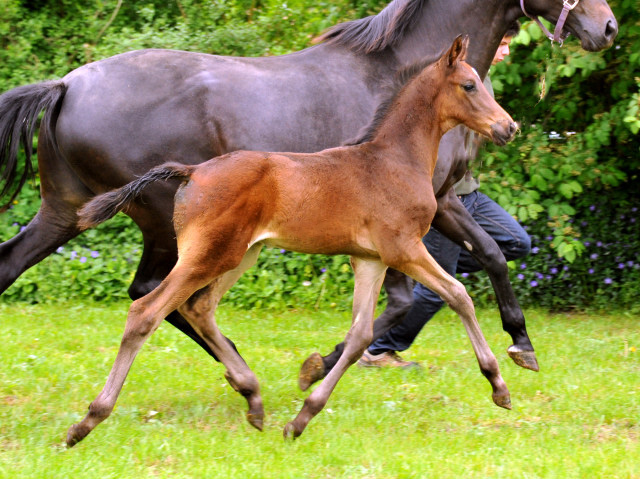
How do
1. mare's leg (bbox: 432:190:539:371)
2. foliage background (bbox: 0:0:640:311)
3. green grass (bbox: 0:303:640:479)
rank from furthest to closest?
1. foliage background (bbox: 0:0:640:311)
2. mare's leg (bbox: 432:190:539:371)
3. green grass (bbox: 0:303:640:479)

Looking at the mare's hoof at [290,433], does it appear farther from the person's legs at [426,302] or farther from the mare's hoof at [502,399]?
the person's legs at [426,302]

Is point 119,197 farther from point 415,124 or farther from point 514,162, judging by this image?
point 514,162

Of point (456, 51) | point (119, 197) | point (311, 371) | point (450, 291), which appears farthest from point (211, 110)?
point (450, 291)

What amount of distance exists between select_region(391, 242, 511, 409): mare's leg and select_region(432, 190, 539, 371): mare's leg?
868 millimetres

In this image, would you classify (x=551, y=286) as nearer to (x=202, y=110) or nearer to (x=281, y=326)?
(x=281, y=326)

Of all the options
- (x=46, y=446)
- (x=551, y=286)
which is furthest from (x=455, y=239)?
(x=551, y=286)

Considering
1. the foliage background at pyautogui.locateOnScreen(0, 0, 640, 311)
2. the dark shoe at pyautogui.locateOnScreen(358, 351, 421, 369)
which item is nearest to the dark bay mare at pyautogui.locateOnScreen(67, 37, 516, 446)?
the dark shoe at pyautogui.locateOnScreen(358, 351, 421, 369)

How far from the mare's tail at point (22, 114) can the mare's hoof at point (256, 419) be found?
1.86 m

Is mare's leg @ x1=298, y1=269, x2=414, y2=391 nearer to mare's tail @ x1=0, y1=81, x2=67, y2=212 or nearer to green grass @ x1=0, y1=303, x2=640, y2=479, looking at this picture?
green grass @ x1=0, y1=303, x2=640, y2=479

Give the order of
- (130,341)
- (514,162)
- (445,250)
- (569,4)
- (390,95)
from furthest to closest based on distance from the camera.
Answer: (514,162)
(445,250)
(569,4)
(390,95)
(130,341)

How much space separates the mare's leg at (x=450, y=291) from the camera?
12.7ft

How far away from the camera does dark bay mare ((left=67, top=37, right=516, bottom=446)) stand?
3697 millimetres

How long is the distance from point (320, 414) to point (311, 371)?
0.22 metres

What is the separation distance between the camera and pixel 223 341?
423 centimetres
